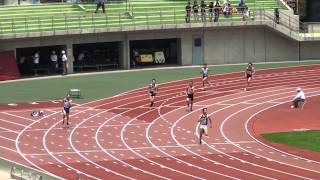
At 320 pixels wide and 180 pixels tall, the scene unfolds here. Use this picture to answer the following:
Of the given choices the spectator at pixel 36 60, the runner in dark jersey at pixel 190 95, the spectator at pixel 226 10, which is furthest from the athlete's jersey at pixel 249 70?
the spectator at pixel 36 60

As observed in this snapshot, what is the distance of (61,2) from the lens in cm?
6025

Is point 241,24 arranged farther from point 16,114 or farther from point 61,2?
point 16,114

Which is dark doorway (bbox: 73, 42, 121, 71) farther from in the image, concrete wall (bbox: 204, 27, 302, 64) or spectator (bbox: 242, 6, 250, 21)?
spectator (bbox: 242, 6, 250, 21)

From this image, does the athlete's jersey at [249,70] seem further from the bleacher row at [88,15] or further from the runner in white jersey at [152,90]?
the bleacher row at [88,15]

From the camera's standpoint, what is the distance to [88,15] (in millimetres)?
54469

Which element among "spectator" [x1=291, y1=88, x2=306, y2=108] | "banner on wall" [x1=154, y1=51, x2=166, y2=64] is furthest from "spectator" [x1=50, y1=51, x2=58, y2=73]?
"spectator" [x1=291, y1=88, x2=306, y2=108]

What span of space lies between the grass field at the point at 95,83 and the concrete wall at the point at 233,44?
1485mm

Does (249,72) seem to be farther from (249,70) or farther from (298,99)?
(298,99)

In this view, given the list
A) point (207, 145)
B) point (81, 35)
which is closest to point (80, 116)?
point (207, 145)

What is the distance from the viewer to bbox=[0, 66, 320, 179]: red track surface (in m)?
26.7

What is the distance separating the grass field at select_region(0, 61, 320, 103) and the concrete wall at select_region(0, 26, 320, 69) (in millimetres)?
1485

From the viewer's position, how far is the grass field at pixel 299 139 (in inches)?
1213

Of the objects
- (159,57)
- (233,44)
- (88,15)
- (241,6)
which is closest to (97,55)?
(88,15)

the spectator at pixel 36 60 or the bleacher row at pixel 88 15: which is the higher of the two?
the bleacher row at pixel 88 15
